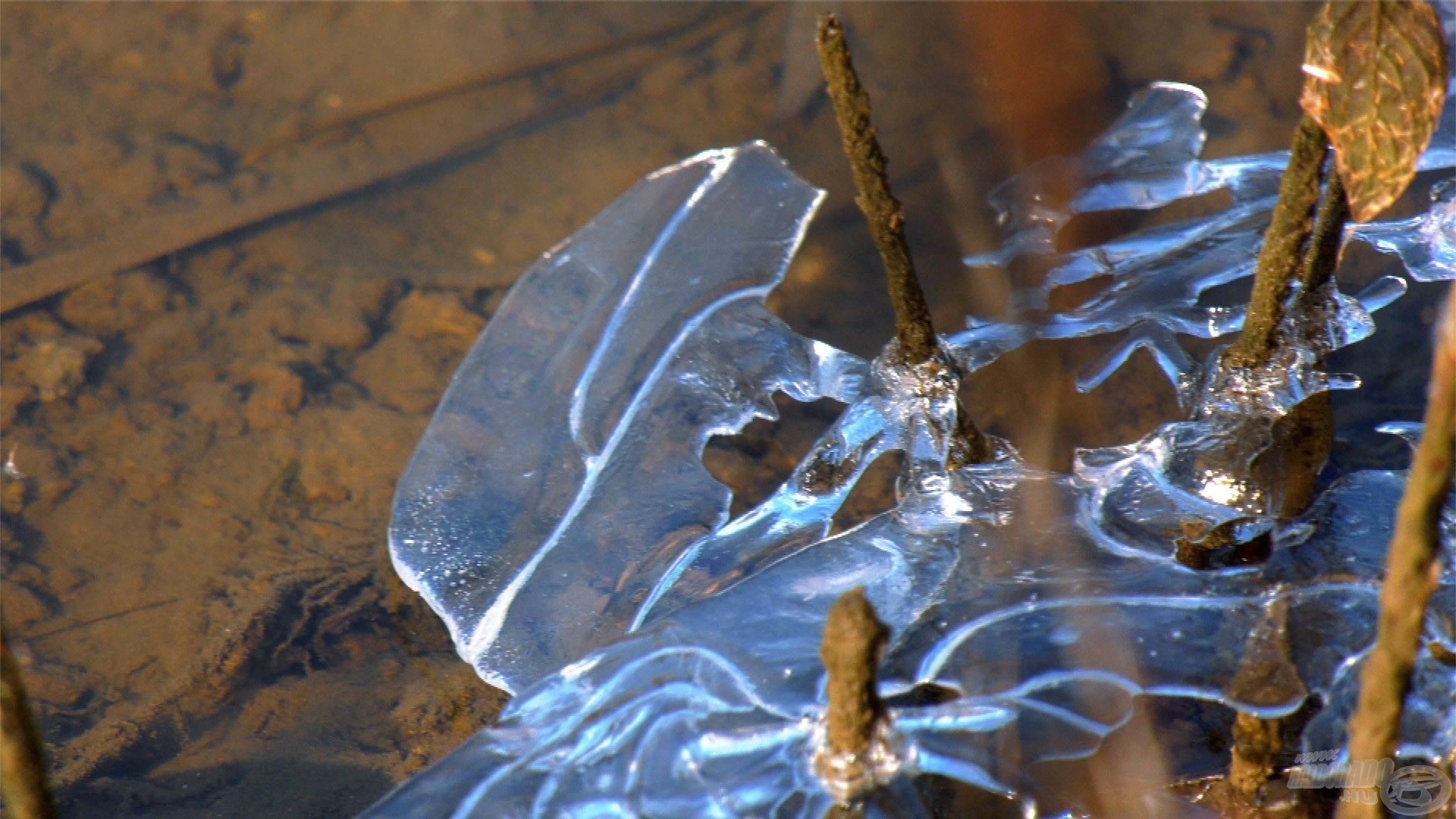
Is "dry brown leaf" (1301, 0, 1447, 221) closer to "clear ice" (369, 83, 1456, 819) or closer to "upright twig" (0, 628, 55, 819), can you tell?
"clear ice" (369, 83, 1456, 819)

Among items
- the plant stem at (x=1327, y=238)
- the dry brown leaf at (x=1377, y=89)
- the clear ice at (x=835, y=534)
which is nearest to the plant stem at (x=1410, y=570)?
the dry brown leaf at (x=1377, y=89)

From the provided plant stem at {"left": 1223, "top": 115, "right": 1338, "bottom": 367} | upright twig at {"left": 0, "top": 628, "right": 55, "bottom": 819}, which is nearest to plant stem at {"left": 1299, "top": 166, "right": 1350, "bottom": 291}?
plant stem at {"left": 1223, "top": 115, "right": 1338, "bottom": 367}

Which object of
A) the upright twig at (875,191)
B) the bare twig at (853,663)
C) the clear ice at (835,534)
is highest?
the upright twig at (875,191)

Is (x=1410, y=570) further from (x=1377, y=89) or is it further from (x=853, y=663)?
(x=1377, y=89)

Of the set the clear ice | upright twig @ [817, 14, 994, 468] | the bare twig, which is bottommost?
the clear ice

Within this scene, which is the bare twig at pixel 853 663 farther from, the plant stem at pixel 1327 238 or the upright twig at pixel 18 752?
the plant stem at pixel 1327 238

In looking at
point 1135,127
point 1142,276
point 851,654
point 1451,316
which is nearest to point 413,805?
point 851,654

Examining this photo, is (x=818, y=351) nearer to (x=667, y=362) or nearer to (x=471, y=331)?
(x=667, y=362)
